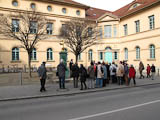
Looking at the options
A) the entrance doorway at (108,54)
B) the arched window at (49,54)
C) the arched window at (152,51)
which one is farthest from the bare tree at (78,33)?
the entrance doorway at (108,54)

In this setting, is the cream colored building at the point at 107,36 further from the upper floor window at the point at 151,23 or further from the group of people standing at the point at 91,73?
the group of people standing at the point at 91,73

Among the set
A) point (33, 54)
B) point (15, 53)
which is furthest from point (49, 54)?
point (15, 53)

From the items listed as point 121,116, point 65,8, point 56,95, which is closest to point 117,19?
Answer: point 65,8

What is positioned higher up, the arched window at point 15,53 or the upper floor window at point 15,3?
the upper floor window at point 15,3

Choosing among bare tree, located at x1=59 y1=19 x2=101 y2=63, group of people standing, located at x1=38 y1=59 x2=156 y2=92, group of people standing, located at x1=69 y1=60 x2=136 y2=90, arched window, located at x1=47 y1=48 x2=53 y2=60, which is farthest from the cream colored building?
group of people standing, located at x1=38 y1=59 x2=156 y2=92

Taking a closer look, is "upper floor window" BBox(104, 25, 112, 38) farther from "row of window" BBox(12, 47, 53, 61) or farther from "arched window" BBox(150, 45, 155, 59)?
"row of window" BBox(12, 47, 53, 61)

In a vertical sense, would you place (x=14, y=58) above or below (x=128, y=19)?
below

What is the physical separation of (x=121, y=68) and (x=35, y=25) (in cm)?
1039

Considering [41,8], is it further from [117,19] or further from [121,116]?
[121,116]

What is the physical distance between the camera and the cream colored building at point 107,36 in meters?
22.9

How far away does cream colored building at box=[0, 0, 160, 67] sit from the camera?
22922 millimetres

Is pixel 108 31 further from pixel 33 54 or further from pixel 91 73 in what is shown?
Result: pixel 91 73

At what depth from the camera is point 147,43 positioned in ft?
77.5

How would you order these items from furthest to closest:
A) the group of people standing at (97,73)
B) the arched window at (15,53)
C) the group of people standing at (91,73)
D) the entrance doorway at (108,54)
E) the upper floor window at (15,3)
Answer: the entrance doorway at (108,54) < the upper floor window at (15,3) < the arched window at (15,53) < the group of people standing at (97,73) < the group of people standing at (91,73)
